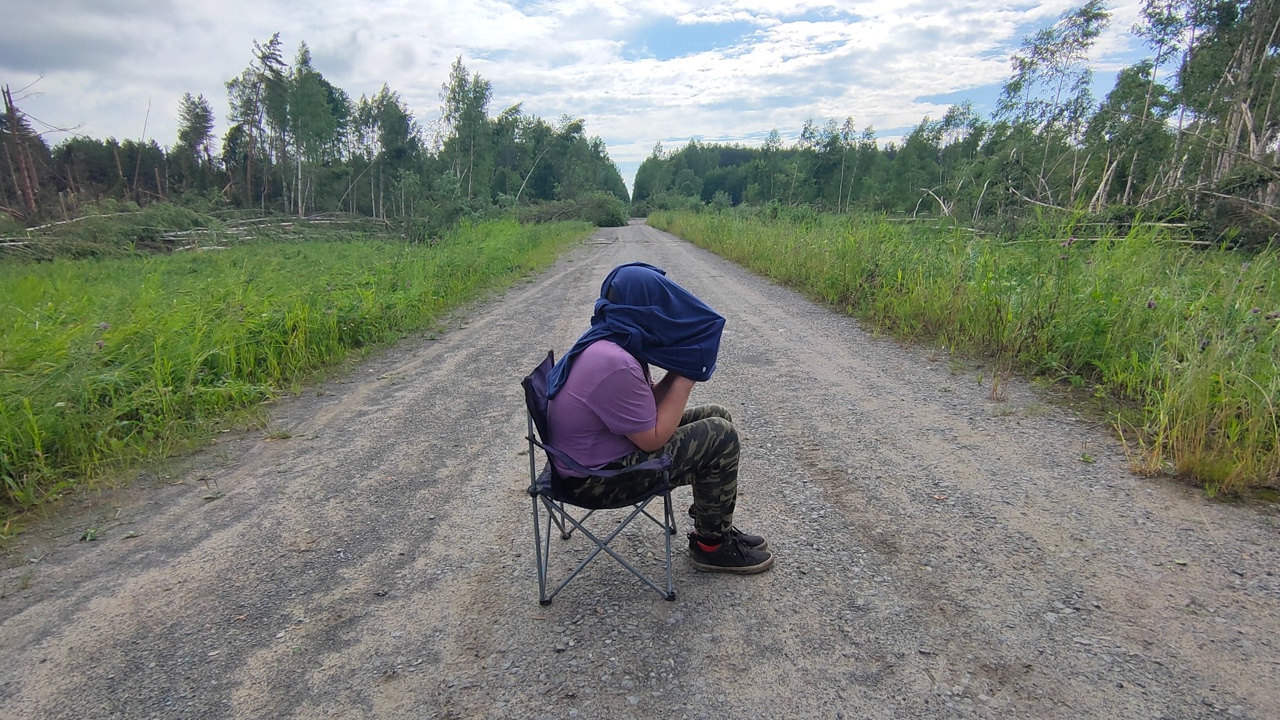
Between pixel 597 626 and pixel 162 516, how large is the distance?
2522mm

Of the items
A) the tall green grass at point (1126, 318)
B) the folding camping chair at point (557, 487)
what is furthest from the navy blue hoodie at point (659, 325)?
the tall green grass at point (1126, 318)

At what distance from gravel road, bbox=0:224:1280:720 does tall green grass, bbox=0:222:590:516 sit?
0.45 meters

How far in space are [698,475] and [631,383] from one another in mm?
579

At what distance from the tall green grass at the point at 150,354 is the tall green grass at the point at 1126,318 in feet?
19.5

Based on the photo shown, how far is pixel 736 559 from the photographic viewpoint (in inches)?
106

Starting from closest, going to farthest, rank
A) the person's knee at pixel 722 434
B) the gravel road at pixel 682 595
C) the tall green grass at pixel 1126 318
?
the gravel road at pixel 682 595, the person's knee at pixel 722 434, the tall green grass at pixel 1126 318

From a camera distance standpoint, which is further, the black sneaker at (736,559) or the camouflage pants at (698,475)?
the black sneaker at (736,559)

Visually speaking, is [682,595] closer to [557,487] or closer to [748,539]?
[748,539]

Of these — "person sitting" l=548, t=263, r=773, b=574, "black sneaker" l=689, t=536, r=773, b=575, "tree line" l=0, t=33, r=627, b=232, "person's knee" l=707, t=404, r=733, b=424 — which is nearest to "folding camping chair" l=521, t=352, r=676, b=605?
"person sitting" l=548, t=263, r=773, b=574

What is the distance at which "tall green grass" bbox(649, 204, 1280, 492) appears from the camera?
339cm

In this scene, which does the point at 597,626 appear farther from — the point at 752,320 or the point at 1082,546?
the point at 752,320

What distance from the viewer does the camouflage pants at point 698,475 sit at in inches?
94.8

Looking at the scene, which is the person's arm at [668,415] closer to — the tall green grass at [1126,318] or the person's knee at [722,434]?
the person's knee at [722,434]

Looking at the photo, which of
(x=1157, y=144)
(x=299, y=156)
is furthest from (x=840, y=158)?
(x=299, y=156)
